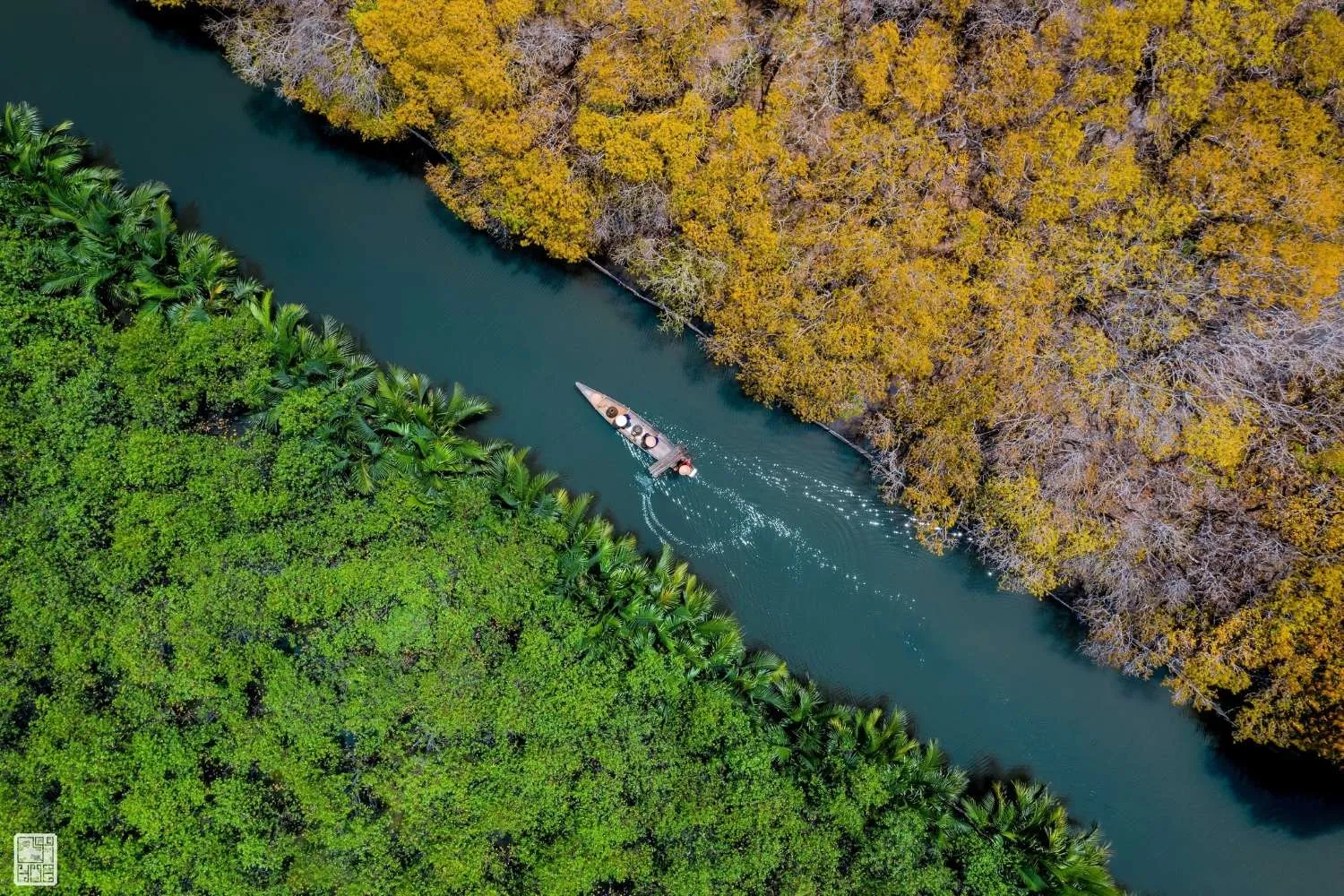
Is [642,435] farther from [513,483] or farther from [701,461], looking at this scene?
[513,483]

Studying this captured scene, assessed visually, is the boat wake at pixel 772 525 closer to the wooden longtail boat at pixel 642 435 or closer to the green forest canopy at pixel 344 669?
the wooden longtail boat at pixel 642 435

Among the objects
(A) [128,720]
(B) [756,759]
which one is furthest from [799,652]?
(A) [128,720]

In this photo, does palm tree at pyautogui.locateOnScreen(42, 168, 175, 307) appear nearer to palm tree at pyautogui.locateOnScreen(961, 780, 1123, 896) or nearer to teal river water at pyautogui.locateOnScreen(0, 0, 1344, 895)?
Answer: teal river water at pyautogui.locateOnScreen(0, 0, 1344, 895)

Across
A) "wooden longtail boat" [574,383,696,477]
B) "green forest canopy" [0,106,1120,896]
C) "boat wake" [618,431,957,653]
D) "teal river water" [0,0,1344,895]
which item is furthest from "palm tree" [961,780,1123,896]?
"wooden longtail boat" [574,383,696,477]

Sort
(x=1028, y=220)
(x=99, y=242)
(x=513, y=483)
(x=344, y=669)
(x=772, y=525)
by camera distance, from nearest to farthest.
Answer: (x=344, y=669), (x=1028, y=220), (x=513, y=483), (x=99, y=242), (x=772, y=525)

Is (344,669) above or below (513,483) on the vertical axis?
below

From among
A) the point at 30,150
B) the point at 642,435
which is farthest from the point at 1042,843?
the point at 30,150

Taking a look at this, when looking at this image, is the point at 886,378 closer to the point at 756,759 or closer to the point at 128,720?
the point at 756,759
